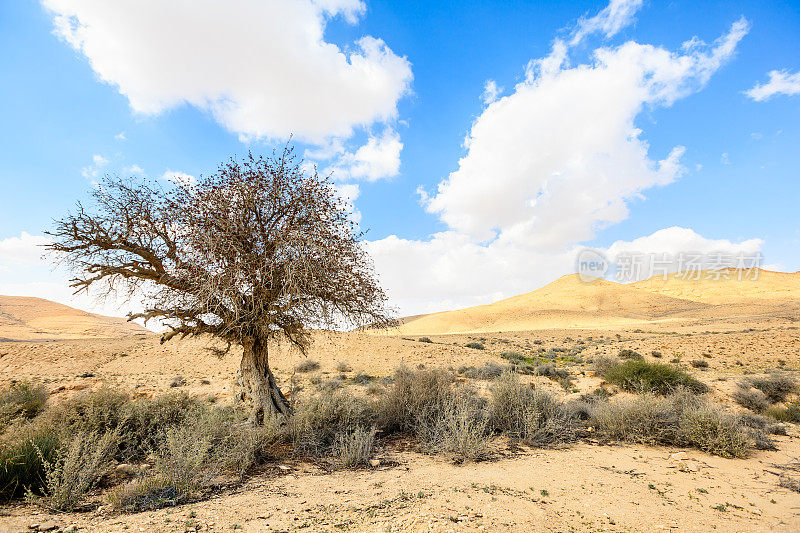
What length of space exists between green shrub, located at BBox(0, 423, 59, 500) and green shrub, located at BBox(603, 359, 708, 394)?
13.9 metres

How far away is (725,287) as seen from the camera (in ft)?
288

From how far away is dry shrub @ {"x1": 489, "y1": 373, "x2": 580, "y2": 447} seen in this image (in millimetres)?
7328

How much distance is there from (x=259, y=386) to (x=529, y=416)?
6.09 metres

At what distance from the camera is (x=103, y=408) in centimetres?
715

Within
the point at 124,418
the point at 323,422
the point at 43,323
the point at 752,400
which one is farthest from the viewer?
the point at 43,323

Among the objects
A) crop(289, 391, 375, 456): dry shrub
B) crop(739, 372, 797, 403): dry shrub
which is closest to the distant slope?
crop(739, 372, 797, 403): dry shrub

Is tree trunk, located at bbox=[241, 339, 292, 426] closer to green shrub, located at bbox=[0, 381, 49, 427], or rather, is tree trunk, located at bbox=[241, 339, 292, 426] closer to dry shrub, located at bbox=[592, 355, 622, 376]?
green shrub, located at bbox=[0, 381, 49, 427]

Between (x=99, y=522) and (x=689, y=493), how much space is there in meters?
7.70

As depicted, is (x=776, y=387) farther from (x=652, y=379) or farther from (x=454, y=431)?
(x=454, y=431)

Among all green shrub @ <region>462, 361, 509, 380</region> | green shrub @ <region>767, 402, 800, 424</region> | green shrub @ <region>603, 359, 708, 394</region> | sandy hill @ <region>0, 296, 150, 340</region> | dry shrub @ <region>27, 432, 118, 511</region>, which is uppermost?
sandy hill @ <region>0, 296, 150, 340</region>

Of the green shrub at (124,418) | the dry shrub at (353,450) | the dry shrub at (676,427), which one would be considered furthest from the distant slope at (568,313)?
the dry shrub at (353,450)

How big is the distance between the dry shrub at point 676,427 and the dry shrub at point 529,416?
2.79 ft

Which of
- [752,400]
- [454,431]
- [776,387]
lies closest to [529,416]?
[454,431]

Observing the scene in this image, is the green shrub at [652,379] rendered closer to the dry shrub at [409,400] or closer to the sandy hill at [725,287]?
the dry shrub at [409,400]
